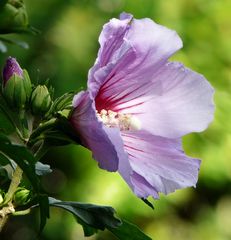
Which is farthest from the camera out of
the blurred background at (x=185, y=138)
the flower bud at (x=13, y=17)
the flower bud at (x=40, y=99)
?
the blurred background at (x=185, y=138)

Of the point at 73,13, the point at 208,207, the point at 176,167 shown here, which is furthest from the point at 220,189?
the point at 176,167

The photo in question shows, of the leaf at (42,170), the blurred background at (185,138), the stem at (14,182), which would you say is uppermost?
the stem at (14,182)

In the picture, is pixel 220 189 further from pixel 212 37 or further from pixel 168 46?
pixel 168 46

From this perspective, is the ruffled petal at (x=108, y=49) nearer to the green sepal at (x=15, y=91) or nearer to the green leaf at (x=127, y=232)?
the green sepal at (x=15, y=91)

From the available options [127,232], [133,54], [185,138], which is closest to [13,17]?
[133,54]

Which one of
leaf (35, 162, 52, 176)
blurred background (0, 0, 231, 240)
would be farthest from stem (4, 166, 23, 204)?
blurred background (0, 0, 231, 240)

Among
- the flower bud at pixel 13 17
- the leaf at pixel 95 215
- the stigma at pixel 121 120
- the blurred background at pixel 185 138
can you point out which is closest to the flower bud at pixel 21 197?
the leaf at pixel 95 215

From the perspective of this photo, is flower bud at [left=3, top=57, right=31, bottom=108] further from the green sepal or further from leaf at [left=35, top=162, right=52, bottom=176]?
leaf at [left=35, top=162, right=52, bottom=176]
